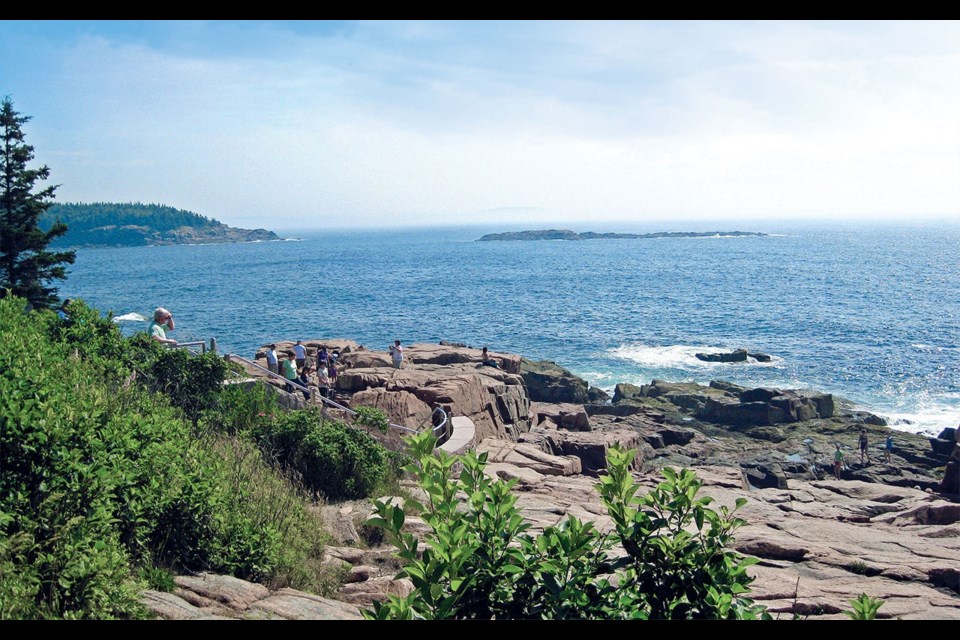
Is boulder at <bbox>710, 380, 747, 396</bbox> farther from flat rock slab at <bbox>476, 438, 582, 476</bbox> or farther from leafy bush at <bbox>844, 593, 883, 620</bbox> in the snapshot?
leafy bush at <bbox>844, 593, 883, 620</bbox>

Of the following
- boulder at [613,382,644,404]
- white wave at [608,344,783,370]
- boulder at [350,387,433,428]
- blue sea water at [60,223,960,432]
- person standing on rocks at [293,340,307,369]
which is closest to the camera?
boulder at [350,387,433,428]

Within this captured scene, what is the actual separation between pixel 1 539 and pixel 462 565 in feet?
11.9

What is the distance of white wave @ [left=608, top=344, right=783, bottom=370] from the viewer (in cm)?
4766

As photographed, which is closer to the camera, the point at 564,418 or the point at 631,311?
the point at 564,418

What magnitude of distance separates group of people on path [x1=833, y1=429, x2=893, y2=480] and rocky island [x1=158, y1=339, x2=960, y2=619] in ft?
0.87

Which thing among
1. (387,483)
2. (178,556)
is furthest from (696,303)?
(178,556)

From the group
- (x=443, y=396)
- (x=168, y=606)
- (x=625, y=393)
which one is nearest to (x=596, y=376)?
(x=625, y=393)

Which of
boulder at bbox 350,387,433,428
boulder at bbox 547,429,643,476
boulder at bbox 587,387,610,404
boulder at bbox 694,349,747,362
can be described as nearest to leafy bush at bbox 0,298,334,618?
boulder at bbox 350,387,433,428

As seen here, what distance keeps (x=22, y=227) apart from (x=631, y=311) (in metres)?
53.5

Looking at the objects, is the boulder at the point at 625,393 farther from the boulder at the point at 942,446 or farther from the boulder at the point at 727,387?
the boulder at the point at 942,446

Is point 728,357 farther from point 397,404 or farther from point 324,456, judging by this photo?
point 324,456

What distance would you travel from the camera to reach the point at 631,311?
6938cm
